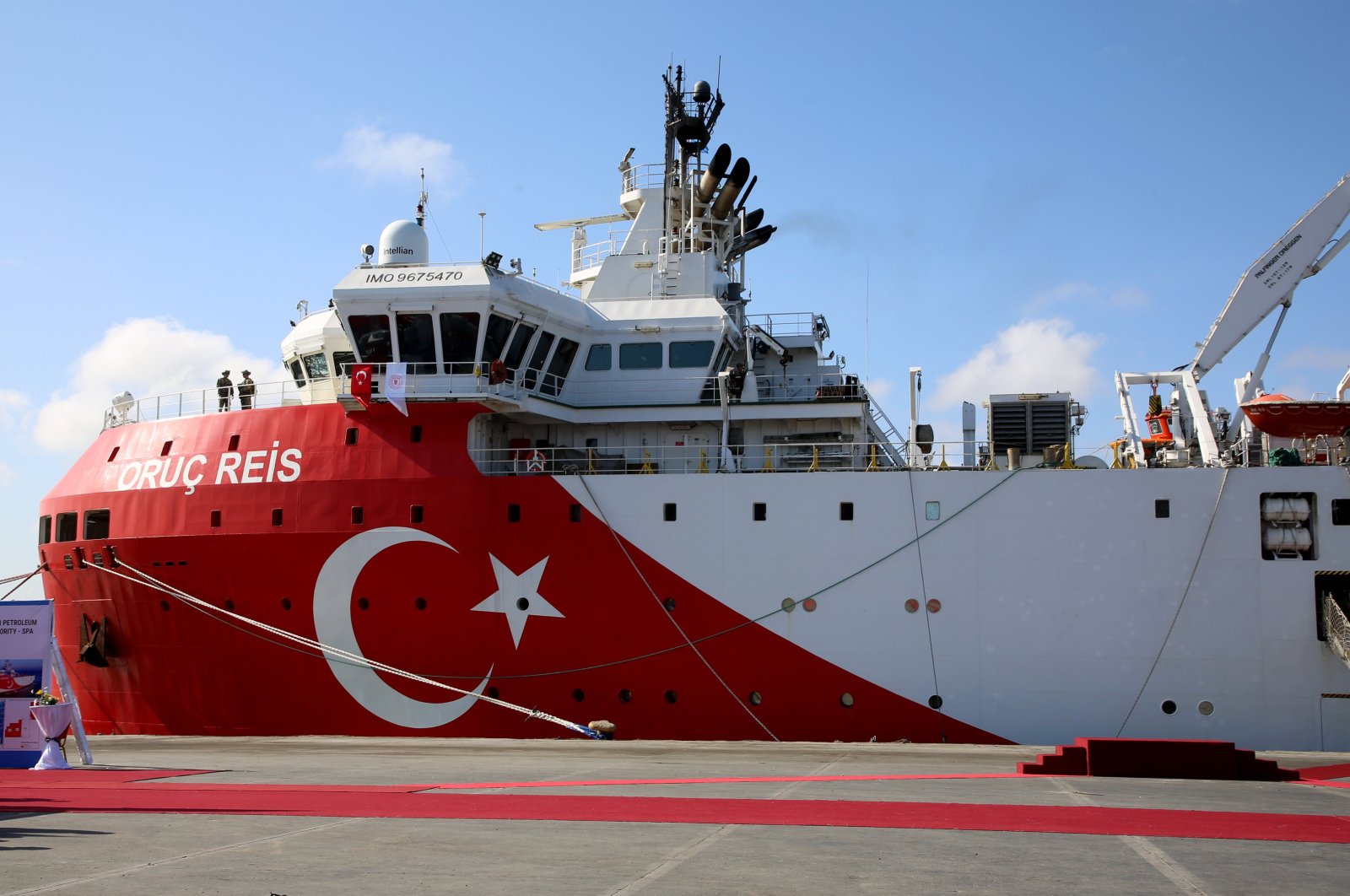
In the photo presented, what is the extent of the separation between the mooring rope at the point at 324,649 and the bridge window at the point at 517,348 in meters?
4.87

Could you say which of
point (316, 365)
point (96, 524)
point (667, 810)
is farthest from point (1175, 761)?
point (96, 524)

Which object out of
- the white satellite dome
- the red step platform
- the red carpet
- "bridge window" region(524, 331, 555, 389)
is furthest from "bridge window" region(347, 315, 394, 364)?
the red step platform

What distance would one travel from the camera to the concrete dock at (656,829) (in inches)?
232

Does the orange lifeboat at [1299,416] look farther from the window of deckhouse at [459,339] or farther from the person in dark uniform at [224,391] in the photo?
the person in dark uniform at [224,391]

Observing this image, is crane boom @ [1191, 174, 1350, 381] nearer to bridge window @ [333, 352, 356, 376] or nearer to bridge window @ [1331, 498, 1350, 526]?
bridge window @ [1331, 498, 1350, 526]

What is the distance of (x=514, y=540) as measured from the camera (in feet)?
56.3

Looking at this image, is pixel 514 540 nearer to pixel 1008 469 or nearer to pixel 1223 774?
pixel 1008 469

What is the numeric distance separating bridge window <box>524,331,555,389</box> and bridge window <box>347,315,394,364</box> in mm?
2201

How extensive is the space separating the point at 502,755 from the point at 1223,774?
7828mm

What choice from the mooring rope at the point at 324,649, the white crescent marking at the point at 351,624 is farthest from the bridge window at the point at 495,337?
the mooring rope at the point at 324,649

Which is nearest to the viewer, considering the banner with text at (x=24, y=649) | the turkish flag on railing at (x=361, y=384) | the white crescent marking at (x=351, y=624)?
the banner with text at (x=24, y=649)

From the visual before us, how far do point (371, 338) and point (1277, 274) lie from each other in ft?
47.8

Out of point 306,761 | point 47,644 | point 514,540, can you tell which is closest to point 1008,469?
point 514,540

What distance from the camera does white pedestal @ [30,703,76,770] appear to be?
12367 mm
